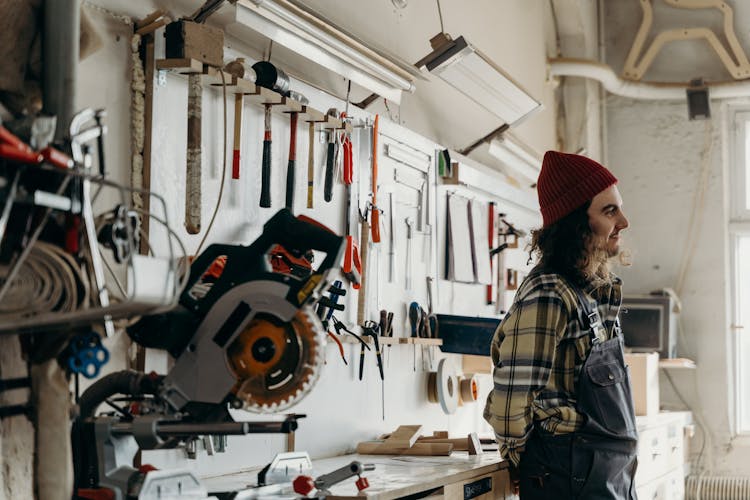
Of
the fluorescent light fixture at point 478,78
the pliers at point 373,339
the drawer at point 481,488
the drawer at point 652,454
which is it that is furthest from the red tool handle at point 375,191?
the drawer at point 652,454

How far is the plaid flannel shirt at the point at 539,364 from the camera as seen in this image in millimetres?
2678

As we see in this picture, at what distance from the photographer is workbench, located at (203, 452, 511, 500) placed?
7.72 ft

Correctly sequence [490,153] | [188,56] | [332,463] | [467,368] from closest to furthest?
[188,56], [332,463], [467,368], [490,153]

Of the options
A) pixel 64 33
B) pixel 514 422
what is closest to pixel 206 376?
pixel 64 33

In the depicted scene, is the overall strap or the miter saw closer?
the miter saw

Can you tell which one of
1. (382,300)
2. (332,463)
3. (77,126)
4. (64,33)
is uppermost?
(64,33)

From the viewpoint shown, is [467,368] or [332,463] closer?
[332,463]

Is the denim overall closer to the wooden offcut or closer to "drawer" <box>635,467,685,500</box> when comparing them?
the wooden offcut

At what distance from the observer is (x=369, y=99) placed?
3.55 m

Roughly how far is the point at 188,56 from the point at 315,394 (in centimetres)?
117

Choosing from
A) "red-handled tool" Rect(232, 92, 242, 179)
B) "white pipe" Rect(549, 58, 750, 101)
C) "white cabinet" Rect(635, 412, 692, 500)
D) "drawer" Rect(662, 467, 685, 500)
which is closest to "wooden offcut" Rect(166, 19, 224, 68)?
"red-handled tool" Rect(232, 92, 242, 179)

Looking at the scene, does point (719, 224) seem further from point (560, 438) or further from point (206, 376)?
point (206, 376)

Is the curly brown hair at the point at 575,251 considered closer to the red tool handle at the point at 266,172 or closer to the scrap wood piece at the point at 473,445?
the scrap wood piece at the point at 473,445

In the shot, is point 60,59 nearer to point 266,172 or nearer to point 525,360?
point 266,172
